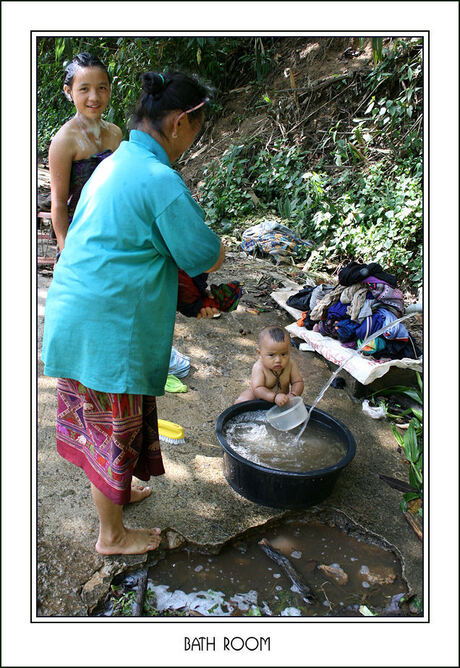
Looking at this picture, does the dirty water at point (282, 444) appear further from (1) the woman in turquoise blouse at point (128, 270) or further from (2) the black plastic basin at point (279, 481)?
(1) the woman in turquoise blouse at point (128, 270)

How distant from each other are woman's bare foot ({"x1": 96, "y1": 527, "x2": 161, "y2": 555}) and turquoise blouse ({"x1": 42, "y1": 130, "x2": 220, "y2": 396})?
0.72 meters

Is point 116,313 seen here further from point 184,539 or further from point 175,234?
point 184,539

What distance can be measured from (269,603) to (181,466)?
86 cm

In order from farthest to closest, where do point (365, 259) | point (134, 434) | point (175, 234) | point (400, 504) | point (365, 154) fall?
point (365, 154), point (365, 259), point (400, 504), point (134, 434), point (175, 234)

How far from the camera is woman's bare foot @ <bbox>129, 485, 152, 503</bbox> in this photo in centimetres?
241

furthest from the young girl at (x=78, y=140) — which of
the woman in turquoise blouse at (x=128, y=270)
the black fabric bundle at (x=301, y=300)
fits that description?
the black fabric bundle at (x=301, y=300)

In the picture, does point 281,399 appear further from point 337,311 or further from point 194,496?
point 337,311

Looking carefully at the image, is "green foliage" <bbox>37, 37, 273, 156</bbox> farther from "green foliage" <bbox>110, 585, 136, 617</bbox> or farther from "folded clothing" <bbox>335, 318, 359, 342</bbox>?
"green foliage" <bbox>110, 585, 136, 617</bbox>

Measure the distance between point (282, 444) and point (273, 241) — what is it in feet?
12.8

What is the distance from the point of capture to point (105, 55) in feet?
27.7

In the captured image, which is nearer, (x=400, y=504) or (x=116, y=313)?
(x=116, y=313)

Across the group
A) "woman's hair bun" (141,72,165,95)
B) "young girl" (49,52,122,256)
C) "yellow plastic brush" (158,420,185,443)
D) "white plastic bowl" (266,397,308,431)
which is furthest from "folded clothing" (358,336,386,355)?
"woman's hair bun" (141,72,165,95)

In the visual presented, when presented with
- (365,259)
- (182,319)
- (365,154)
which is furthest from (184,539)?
(365,154)

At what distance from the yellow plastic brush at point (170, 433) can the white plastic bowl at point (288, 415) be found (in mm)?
490
